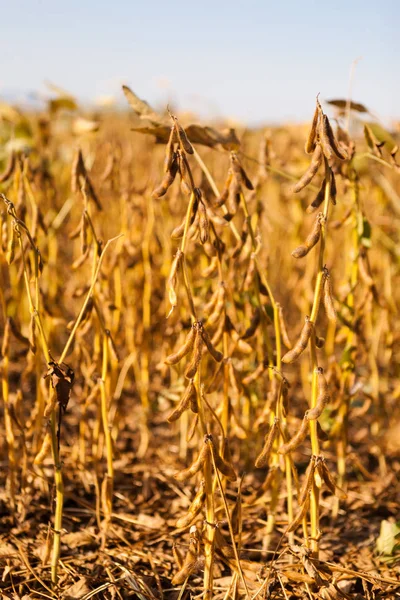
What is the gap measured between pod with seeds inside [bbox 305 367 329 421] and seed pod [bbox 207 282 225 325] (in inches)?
12.9

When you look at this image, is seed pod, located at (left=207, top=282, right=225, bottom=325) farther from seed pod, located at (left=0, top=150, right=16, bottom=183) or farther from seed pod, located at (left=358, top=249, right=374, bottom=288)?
seed pod, located at (left=0, top=150, right=16, bottom=183)

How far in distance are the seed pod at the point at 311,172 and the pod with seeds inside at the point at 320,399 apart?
0.36m

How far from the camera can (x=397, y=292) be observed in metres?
3.35

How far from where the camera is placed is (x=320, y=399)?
1.12 meters

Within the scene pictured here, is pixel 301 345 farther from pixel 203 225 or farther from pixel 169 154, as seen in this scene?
pixel 169 154

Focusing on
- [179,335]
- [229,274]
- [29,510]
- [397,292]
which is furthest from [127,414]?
[397,292]

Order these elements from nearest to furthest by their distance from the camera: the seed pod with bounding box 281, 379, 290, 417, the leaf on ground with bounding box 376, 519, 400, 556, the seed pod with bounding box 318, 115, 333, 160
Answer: the seed pod with bounding box 318, 115, 333, 160 → the seed pod with bounding box 281, 379, 290, 417 → the leaf on ground with bounding box 376, 519, 400, 556

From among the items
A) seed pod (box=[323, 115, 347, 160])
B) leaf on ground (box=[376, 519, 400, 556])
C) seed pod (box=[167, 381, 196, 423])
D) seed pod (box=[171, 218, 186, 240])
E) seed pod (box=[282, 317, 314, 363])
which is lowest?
leaf on ground (box=[376, 519, 400, 556])

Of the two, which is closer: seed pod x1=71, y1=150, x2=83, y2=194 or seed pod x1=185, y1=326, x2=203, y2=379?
seed pod x1=185, y1=326, x2=203, y2=379

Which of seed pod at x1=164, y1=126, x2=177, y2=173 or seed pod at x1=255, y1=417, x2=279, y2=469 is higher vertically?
seed pod at x1=164, y1=126, x2=177, y2=173

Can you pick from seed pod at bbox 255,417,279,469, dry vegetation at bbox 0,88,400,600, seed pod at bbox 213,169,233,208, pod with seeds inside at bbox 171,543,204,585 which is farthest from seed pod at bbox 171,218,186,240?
pod with seeds inside at bbox 171,543,204,585

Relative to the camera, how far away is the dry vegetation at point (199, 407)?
3.88ft

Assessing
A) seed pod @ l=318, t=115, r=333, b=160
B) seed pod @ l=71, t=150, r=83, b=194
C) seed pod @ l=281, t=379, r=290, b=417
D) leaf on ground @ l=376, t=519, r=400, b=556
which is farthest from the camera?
seed pod @ l=71, t=150, r=83, b=194

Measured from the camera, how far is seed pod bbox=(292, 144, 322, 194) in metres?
1.13
